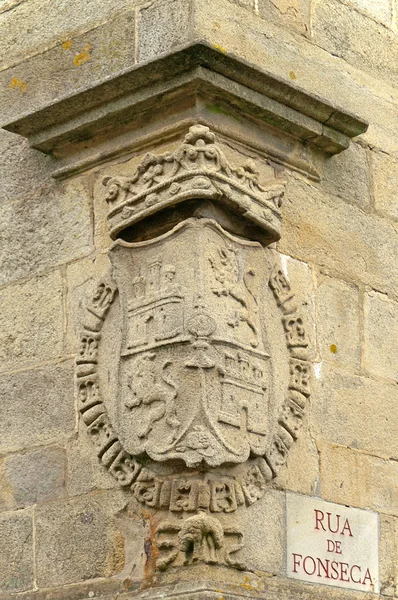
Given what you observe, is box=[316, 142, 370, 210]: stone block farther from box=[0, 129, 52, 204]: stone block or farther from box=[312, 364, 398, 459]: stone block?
box=[0, 129, 52, 204]: stone block

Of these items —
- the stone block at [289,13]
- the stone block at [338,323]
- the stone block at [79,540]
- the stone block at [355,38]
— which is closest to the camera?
the stone block at [79,540]

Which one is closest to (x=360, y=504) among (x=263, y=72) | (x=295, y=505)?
(x=295, y=505)

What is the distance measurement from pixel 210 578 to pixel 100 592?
454mm

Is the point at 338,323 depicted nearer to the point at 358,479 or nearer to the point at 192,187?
the point at 358,479

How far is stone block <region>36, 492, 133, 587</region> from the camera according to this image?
519 cm

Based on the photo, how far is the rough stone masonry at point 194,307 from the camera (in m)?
5.08

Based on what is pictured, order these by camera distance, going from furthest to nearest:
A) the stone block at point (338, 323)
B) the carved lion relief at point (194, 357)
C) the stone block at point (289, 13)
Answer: the stone block at point (289, 13), the stone block at point (338, 323), the carved lion relief at point (194, 357)

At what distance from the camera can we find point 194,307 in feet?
16.7

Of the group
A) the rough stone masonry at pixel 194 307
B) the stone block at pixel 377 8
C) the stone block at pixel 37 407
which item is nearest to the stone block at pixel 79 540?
the rough stone masonry at pixel 194 307

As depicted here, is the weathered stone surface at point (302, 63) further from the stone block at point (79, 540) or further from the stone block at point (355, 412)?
the stone block at point (79, 540)

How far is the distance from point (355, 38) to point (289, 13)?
0.40 meters

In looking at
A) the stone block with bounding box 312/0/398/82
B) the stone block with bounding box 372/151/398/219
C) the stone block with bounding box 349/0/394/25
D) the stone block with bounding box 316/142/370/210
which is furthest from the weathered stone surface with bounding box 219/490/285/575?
the stone block with bounding box 349/0/394/25

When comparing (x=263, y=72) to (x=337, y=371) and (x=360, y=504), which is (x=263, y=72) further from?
(x=360, y=504)

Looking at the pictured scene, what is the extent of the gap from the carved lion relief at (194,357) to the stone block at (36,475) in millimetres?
226
